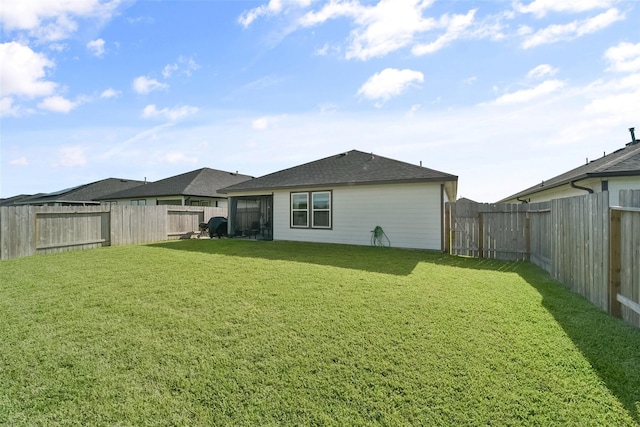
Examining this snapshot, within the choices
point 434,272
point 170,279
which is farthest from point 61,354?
point 434,272

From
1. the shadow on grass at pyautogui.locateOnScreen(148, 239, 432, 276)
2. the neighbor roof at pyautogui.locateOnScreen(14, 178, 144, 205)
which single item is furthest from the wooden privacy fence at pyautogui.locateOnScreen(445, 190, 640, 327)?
the neighbor roof at pyautogui.locateOnScreen(14, 178, 144, 205)

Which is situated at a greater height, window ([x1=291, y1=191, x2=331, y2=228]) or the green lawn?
window ([x1=291, y1=191, x2=331, y2=228])

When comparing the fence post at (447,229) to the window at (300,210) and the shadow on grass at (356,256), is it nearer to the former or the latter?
the shadow on grass at (356,256)

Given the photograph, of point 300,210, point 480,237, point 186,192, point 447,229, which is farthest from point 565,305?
point 186,192

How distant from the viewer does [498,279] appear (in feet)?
20.0

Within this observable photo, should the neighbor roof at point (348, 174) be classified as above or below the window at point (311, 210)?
above

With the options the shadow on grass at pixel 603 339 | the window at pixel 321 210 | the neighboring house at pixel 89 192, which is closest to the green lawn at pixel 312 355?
the shadow on grass at pixel 603 339

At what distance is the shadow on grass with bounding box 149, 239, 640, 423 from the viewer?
262 centimetres

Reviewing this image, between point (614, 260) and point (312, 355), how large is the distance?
4.21 metres

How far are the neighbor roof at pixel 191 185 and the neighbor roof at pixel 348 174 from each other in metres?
6.22

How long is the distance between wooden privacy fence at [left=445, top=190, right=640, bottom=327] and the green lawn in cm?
41

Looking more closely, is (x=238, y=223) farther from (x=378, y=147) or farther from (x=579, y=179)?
(x=579, y=179)

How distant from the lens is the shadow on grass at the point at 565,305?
8.58 ft

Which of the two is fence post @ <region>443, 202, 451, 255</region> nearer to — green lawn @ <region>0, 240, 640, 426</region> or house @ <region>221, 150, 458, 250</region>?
house @ <region>221, 150, 458, 250</region>
